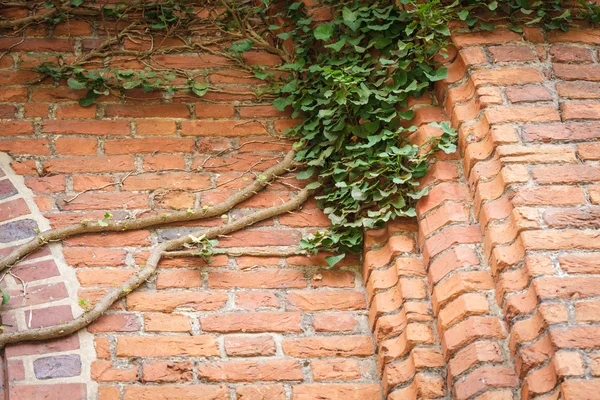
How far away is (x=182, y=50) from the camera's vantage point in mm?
3164

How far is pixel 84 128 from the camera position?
9.64ft

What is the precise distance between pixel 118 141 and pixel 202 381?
992 millimetres

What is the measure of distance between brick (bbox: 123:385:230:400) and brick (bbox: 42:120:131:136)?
39.4 inches

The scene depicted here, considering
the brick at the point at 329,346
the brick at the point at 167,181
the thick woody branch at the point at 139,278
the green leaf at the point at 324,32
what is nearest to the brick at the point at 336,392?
the brick at the point at 329,346

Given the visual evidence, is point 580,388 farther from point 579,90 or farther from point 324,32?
point 324,32

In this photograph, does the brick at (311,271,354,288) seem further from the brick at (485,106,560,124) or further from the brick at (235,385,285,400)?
the brick at (485,106,560,124)

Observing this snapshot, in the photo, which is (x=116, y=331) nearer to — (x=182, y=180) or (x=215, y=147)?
(x=182, y=180)

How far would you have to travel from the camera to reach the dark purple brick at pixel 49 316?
2.48 meters

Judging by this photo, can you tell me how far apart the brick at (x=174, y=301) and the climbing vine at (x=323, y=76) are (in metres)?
0.05

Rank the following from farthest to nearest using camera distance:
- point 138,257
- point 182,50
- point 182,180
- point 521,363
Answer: point 182,50
point 182,180
point 138,257
point 521,363

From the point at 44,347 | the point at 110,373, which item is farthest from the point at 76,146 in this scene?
the point at 110,373

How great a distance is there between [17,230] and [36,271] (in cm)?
18

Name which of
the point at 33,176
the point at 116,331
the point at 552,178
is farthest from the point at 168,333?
the point at 552,178

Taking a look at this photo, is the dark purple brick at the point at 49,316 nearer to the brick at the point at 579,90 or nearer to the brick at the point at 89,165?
the brick at the point at 89,165
